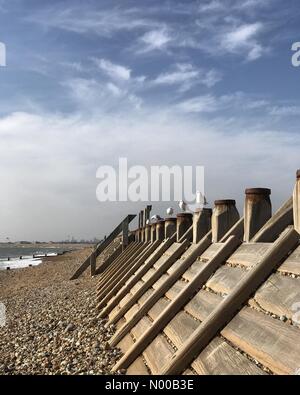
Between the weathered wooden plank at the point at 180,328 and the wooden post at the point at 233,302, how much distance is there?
0.48 meters

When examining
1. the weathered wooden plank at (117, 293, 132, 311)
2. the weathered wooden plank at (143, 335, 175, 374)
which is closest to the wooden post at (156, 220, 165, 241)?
the weathered wooden plank at (117, 293, 132, 311)

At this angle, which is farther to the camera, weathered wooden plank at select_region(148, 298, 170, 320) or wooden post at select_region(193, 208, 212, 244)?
wooden post at select_region(193, 208, 212, 244)

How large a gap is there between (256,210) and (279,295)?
56.4 inches

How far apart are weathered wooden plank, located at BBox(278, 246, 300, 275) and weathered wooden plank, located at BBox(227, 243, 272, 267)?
275mm

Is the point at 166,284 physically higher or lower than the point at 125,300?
higher

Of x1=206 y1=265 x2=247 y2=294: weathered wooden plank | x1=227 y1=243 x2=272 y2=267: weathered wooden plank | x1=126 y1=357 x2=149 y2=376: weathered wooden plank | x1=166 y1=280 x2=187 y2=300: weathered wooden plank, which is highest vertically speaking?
x1=227 y1=243 x2=272 y2=267: weathered wooden plank

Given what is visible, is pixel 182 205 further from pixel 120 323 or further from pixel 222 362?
pixel 222 362

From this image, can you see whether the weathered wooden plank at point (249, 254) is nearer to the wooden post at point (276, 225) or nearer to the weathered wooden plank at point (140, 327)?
the wooden post at point (276, 225)

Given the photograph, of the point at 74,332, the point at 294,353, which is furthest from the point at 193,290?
the point at 74,332

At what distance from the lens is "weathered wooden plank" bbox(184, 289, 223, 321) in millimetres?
4062

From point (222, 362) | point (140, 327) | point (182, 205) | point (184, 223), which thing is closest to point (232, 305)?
point (222, 362)

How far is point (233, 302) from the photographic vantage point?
11.4ft

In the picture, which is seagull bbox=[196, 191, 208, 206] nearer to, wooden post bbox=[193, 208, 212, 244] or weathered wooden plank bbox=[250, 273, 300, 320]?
wooden post bbox=[193, 208, 212, 244]
